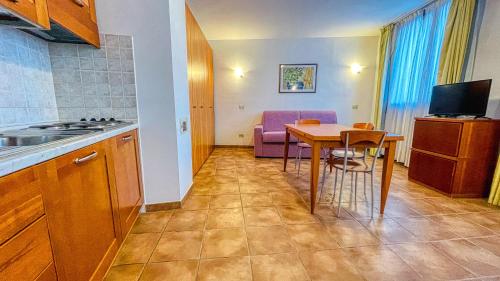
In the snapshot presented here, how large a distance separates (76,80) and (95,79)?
0.14 metres

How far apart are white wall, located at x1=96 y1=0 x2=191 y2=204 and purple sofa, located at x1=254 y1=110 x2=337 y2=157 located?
2.14 meters

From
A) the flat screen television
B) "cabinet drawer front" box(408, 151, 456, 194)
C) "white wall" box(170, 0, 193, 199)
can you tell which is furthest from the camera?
"cabinet drawer front" box(408, 151, 456, 194)

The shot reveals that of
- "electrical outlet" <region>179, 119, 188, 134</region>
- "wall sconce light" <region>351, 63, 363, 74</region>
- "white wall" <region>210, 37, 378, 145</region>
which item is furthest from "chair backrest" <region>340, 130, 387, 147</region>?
"wall sconce light" <region>351, 63, 363, 74</region>

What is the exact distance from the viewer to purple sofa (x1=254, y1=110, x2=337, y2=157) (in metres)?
3.87

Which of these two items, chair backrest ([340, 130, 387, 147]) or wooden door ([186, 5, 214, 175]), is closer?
chair backrest ([340, 130, 387, 147])

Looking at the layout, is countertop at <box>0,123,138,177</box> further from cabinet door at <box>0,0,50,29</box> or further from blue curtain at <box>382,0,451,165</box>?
blue curtain at <box>382,0,451,165</box>

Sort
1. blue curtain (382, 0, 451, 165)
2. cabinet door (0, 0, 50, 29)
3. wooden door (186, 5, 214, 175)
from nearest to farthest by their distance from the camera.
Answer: cabinet door (0, 0, 50, 29)
wooden door (186, 5, 214, 175)
blue curtain (382, 0, 451, 165)

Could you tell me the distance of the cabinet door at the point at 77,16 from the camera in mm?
1154

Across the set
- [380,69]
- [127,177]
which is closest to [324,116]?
[380,69]

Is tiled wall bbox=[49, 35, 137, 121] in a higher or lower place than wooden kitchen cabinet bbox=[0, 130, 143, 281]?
higher

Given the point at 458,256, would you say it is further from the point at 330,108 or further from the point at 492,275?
the point at 330,108

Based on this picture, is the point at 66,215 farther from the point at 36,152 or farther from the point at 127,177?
the point at 127,177

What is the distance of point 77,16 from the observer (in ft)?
4.39

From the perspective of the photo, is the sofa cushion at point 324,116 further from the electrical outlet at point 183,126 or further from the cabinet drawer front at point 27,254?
the cabinet drawer front at point 27,254
